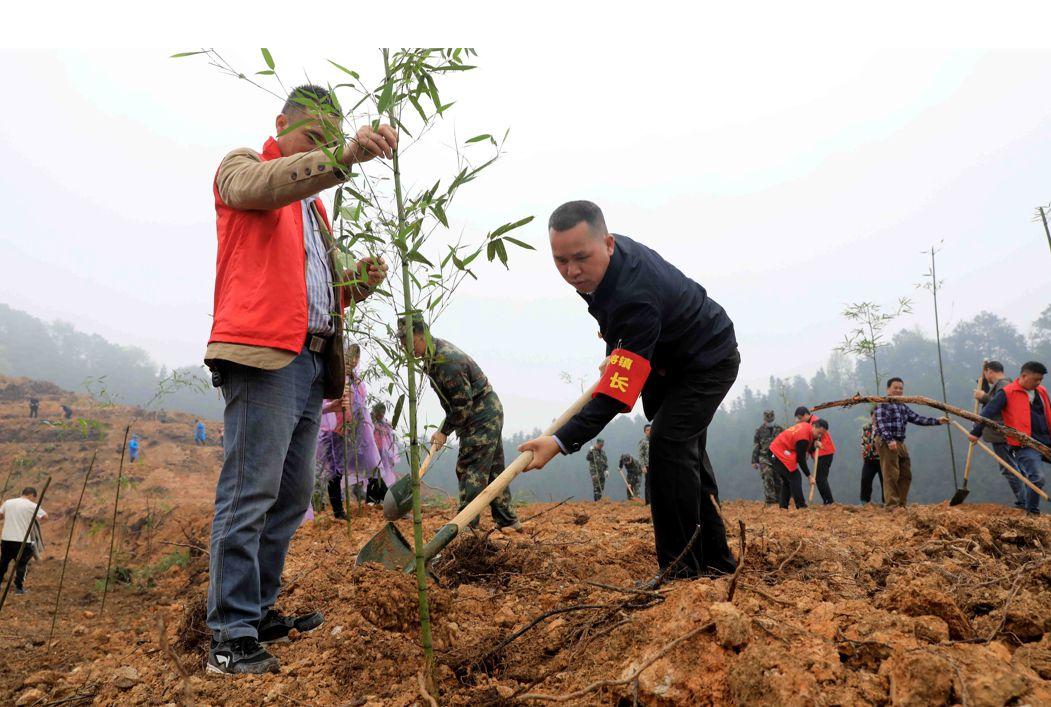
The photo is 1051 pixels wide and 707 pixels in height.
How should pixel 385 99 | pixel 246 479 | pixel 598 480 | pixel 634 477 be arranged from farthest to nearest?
pixel 634 477, pixel 598 480, pixel 246 479, pixel 385 99

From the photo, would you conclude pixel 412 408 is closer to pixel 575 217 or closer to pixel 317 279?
pixel 317 279

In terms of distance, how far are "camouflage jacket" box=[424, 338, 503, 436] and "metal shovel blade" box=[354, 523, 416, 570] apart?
1665mm

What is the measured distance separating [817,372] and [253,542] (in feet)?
277

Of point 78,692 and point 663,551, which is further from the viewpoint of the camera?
point 663,551

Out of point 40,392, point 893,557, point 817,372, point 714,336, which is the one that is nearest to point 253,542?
point 714,336

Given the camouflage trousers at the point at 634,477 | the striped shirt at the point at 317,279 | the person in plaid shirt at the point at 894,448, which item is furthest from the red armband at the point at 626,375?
the camouflage trousers at the point at 634,477

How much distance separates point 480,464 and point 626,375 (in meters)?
2.68

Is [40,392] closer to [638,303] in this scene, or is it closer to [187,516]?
[187,516]

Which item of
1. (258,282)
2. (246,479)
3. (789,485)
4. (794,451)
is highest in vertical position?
(258,282)

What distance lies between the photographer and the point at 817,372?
255ft

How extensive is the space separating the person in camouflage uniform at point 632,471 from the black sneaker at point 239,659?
1258 cm

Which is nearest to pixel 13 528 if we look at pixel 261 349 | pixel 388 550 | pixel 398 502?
pixel 398 502

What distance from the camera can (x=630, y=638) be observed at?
1.84 metres

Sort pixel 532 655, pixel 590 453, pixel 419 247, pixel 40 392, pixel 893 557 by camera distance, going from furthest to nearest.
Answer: pixel 40 392
pixel 590 453
pixel 893 557
pixel 532 655
pixel 419 247
